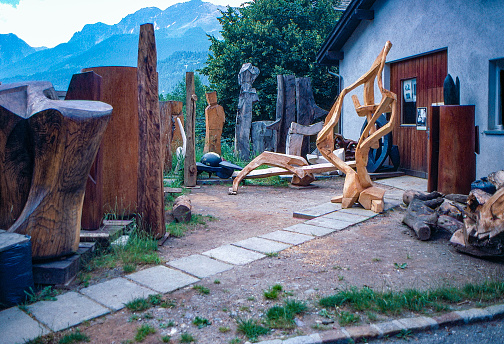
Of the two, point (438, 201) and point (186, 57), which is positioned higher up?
point (186, 57)

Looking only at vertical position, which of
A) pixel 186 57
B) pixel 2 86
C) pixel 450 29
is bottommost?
pixel 2 86

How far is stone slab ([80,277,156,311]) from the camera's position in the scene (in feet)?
9.16

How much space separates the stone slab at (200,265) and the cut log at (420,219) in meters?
2.09

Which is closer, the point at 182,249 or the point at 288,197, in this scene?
the point at 182,249

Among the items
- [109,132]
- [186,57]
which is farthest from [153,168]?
[186,57]

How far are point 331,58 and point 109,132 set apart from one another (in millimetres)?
8861

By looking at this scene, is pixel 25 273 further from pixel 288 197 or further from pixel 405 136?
pixel 405 136

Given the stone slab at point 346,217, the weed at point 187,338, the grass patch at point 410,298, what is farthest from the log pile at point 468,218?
the weed at point 187,338

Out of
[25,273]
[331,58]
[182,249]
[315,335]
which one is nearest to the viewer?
[315,335]

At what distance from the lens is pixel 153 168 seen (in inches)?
160

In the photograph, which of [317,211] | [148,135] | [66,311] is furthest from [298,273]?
[317,211]

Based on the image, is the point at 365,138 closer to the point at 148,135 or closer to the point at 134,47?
the point at 148,135

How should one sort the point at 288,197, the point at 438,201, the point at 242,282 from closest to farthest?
the point at 242,282, the point at 438,201, the point at 288,197

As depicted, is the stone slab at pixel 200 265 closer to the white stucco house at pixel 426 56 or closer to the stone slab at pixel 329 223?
the stone slab at pixel 329 223
